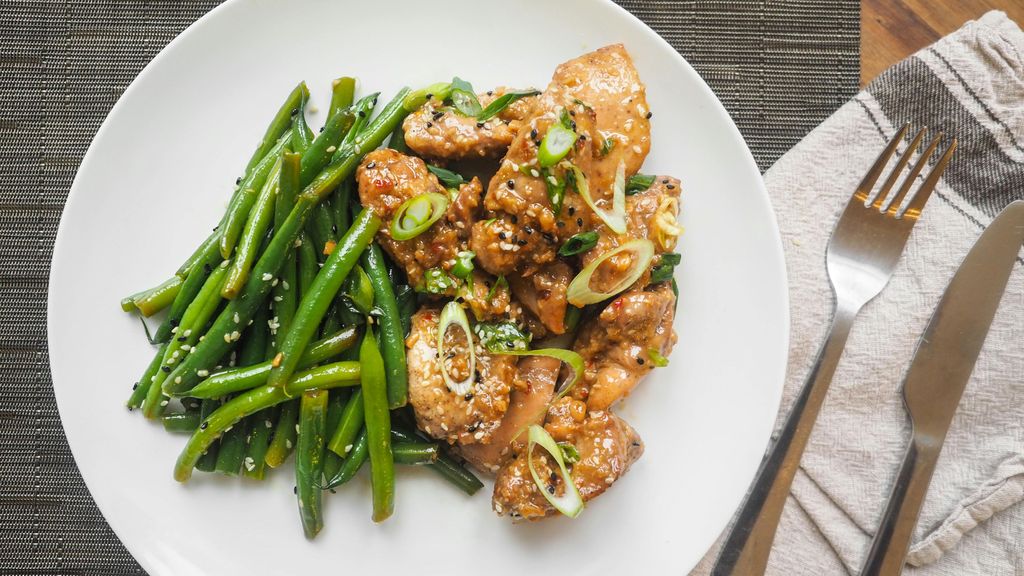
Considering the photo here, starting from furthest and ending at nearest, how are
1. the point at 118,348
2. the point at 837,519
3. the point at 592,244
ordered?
the point at 837,519 < the point at 118,348 < the point at 592,244

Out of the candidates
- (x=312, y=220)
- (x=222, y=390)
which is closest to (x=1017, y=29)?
(x=312, y=220)

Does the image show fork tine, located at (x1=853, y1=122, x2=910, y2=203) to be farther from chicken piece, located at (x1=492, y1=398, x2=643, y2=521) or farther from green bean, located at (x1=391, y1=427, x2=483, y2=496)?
green bean, located at (x1=391, y1=427, x2=483, y2=496)

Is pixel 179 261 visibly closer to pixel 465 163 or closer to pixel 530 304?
pixel 465 163

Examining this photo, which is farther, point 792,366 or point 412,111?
point 792,366

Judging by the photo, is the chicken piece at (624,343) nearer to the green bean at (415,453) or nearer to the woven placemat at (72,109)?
the green bean at (415,453)

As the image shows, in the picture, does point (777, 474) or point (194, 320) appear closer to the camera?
point (194, 320)

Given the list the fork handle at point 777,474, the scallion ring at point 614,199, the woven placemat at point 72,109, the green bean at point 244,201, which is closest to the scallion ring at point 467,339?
the scallion ring at point 614,199

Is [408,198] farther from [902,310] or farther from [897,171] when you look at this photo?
[902,310]

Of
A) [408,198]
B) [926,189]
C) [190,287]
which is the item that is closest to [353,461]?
[190,287]
